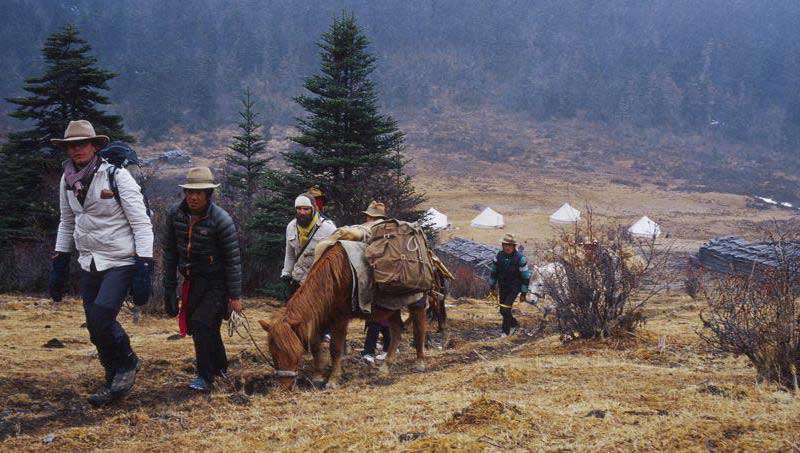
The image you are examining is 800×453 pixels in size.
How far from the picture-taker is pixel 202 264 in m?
5.27

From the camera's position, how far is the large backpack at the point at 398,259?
20.5 ft

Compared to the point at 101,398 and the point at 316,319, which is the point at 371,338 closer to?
the point at 316,319

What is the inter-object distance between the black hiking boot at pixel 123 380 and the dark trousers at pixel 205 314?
513 mm

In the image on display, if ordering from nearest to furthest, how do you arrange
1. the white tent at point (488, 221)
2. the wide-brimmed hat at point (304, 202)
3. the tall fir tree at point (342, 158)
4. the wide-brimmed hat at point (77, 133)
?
the wide-brimmed hat at point (77, 133)
the wide-brimmed hat at point (304, 202)
the tall fir tree at point (342, 158)
the white tent at point (488, 221)

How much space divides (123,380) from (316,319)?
163cm

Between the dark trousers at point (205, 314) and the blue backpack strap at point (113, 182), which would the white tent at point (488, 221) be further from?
the blue backpack strap at point (113, 182)

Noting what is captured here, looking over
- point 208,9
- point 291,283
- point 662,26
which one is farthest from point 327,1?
point 291,283

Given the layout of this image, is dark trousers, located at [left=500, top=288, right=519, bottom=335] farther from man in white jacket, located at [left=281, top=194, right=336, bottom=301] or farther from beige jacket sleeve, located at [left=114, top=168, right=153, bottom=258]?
beige jacket sleeve, located at [left=114, top=168, right=153, bottom=258]

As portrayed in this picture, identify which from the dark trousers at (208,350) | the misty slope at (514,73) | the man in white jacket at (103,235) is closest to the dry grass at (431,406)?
the dark trousers at (208,350)

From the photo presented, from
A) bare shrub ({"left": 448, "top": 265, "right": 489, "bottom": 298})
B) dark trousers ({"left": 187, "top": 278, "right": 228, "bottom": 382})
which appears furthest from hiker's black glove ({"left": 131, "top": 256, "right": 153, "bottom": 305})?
bare shrub ({"left": 448, "top": 265, "right": 489, "bottom": 298})

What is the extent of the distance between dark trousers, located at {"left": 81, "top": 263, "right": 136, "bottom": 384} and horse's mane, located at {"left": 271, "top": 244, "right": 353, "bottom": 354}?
1193 millimetres

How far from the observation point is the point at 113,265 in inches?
185

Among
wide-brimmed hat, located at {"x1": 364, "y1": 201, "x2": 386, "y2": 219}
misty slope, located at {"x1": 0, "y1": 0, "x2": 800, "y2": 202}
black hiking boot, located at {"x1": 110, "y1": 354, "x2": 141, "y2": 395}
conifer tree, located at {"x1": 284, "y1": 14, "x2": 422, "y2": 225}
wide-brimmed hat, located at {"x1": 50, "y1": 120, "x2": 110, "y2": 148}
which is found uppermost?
misty slope, located at {"x1": 0, "y1": 0, "x2": 800, "y2": 202}

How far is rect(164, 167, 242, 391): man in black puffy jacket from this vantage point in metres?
5.17
